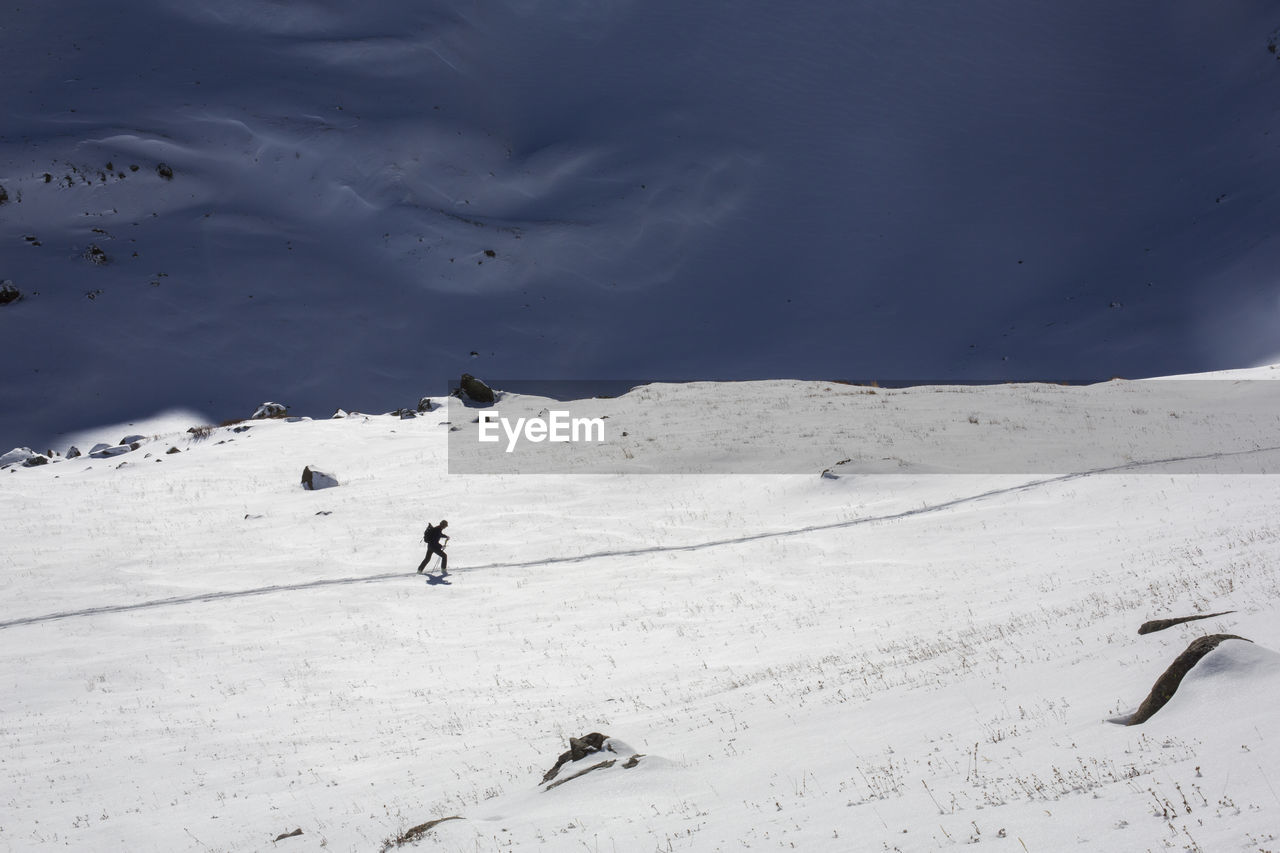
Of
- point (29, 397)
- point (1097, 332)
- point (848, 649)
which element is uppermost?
point (1097, 332)

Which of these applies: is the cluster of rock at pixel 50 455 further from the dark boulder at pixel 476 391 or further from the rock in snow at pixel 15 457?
the dark boulder at pixel 476 391

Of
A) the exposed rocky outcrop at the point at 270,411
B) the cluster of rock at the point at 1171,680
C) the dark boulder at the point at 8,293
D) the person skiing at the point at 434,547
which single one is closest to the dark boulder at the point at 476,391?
the exposed rocky outcrop at the point at 270,411

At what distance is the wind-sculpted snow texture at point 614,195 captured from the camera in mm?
47562

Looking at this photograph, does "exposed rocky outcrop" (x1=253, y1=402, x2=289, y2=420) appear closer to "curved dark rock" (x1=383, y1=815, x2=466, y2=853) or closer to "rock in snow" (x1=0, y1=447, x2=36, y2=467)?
"rock in snow" (x1=0, y1=447, x2=36, y2=467)

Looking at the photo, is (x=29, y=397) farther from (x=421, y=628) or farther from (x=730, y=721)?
(x=730, y=721)

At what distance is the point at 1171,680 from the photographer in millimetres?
7438

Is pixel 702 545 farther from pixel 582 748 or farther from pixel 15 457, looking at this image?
pixel 15 457

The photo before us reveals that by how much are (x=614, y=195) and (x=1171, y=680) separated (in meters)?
52.8

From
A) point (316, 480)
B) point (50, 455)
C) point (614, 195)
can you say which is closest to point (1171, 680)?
point (316, 480)

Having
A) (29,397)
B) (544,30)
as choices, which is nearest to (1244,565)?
(29,397)

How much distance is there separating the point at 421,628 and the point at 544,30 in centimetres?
5398

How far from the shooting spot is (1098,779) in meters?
6.49

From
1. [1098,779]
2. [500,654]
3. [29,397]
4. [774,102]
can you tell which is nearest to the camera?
[1098,779]

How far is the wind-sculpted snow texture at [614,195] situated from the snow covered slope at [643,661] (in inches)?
759
